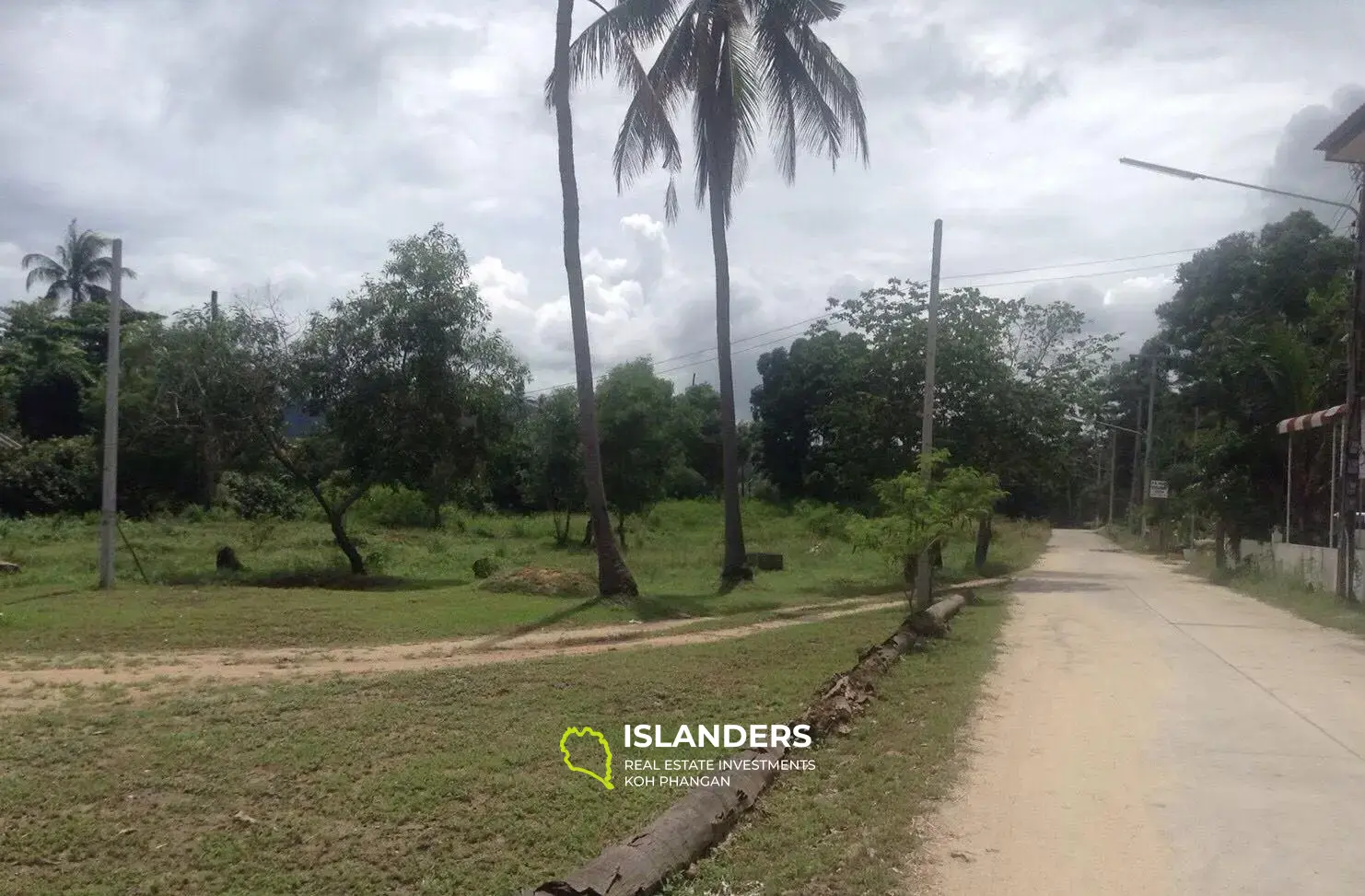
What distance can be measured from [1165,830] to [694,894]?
2641 millimetres

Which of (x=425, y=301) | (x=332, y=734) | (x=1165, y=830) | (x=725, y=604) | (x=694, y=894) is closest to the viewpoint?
(x=694, y=894)

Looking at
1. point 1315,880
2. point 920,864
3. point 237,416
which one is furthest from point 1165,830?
point 237,416

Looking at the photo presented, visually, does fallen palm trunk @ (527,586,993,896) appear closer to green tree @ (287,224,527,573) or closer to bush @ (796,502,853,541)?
green tree @ (287,224,527,573)

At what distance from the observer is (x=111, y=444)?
734 inches

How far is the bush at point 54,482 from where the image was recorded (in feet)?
117

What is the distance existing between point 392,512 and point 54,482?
1086 centimetres

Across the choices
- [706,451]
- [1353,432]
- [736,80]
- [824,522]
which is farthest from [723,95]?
[706,451]

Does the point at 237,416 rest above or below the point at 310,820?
above

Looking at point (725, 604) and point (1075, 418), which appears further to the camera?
point (1075, 418)

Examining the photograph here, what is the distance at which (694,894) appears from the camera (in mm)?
4852

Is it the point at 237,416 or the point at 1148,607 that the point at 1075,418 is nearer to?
the point at 1148,607

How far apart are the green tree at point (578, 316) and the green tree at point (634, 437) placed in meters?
14.1

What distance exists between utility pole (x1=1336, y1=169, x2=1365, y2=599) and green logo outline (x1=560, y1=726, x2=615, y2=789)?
15281 mm

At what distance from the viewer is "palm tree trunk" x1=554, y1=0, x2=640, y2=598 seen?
18000 millimetres
